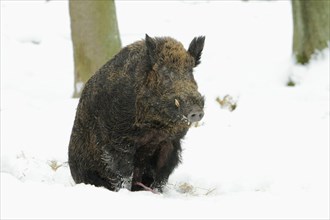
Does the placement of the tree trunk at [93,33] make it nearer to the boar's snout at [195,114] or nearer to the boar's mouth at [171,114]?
the boar's mouth at [171,114]

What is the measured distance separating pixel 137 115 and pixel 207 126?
3153mm

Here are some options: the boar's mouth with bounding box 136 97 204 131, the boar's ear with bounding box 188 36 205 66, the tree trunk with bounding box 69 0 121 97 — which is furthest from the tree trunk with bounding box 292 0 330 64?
the boar's mouth with bounding box 136 97 204 131

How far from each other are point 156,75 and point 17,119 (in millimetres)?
3973

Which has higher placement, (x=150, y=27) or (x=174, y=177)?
(x=174, y=177)

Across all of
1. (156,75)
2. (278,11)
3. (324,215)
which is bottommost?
(278,11)

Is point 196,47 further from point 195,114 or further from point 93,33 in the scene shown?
point 93,33

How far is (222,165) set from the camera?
6891 millimetres

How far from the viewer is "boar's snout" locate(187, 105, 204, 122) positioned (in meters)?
4.77

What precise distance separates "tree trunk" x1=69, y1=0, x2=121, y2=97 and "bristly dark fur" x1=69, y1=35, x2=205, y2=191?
4.05 meters

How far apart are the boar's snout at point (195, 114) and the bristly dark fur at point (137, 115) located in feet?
0.26

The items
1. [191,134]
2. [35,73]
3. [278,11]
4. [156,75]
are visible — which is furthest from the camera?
[278,11]

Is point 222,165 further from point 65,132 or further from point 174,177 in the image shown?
point 65,132

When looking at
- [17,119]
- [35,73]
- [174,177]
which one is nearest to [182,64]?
[174,177]

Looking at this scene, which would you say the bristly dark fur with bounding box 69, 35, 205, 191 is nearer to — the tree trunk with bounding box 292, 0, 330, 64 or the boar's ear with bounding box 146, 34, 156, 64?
the boar's ear with bounding box 146, 34, 156, 64
